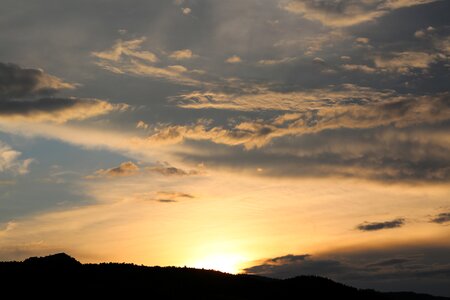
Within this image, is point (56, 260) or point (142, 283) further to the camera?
point (56, 260)

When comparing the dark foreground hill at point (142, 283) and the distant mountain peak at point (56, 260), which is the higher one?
the distant mountain peak at point (56, 260)

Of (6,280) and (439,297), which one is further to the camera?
(439,297)

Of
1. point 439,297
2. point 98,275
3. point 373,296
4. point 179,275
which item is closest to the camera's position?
point 98,275

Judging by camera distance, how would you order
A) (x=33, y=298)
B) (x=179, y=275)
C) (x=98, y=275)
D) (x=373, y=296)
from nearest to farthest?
(x=33, y=298)
(x=98, y=275)
(x=179, y=275)
(x=373, y=296)

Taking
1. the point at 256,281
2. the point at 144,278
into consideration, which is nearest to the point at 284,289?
the point at 256,281

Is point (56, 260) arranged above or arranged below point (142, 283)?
above

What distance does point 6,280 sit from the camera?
59.3 m

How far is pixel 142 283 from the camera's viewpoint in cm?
6269

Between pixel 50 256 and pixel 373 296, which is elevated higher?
pixel 50 256

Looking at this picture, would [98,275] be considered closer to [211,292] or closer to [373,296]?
[211,292]

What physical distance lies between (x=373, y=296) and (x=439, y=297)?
111046 mm

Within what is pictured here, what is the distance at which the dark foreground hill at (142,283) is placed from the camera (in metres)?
57.4

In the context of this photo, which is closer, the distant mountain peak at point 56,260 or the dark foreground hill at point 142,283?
the dark foreground hill at point 142,283

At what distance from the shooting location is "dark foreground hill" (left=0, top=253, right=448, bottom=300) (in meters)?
57.4
